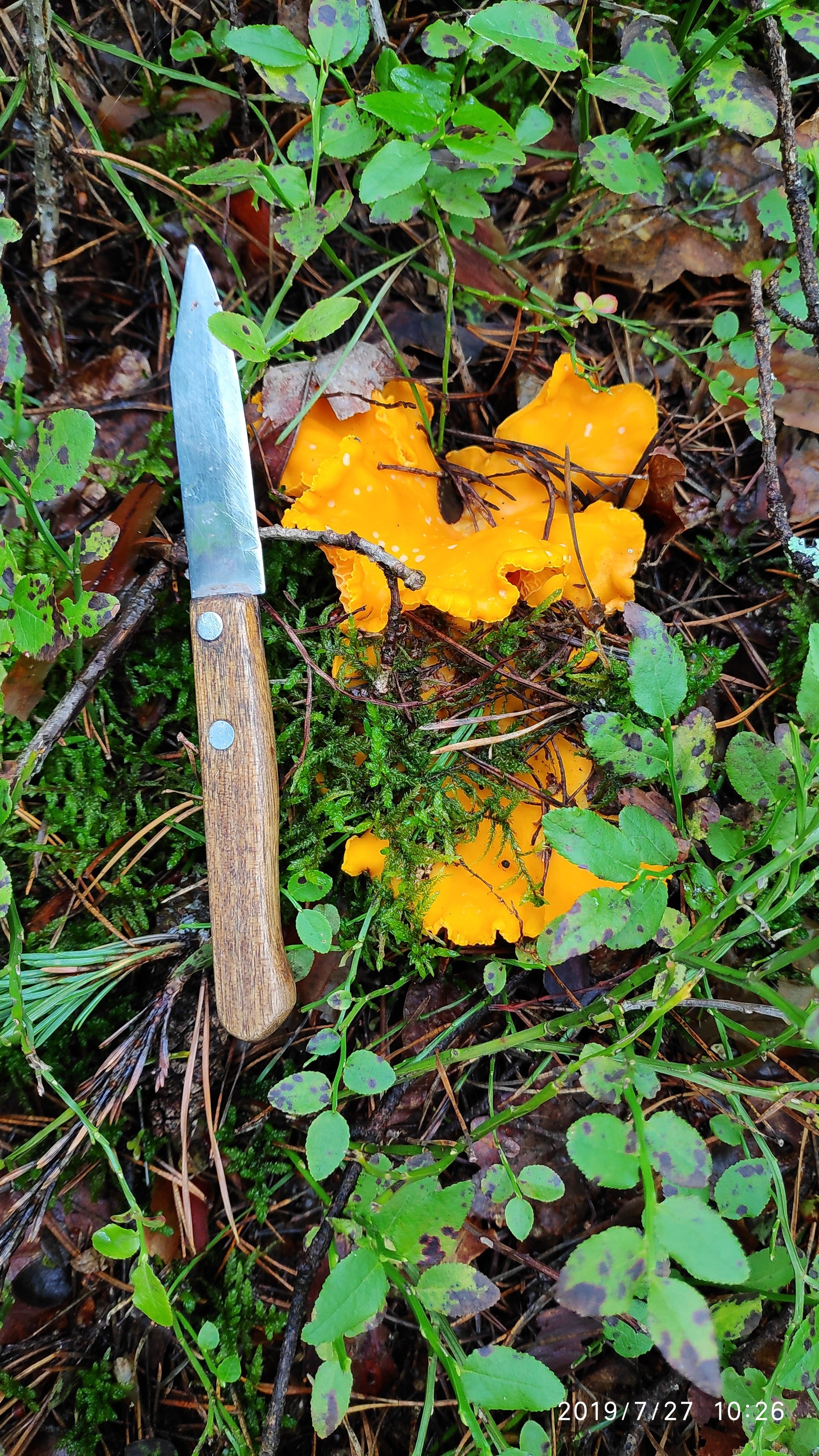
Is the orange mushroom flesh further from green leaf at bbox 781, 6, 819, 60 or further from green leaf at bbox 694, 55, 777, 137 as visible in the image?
green leaf at bbox 781, 6, 819, 60

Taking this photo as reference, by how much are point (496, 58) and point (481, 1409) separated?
3563mm

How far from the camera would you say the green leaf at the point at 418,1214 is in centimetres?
153

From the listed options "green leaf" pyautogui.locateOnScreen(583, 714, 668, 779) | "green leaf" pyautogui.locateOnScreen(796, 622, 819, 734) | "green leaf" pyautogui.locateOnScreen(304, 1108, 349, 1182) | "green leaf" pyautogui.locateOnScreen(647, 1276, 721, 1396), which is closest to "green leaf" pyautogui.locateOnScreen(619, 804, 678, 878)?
"green leaf" pyautogui.locateOnScreen(583, 714, 668, 779)

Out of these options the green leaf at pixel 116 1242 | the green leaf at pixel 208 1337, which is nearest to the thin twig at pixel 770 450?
the green leaf at pixel 116 1242

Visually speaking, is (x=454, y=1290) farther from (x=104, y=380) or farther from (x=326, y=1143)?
(x=104, y=380)

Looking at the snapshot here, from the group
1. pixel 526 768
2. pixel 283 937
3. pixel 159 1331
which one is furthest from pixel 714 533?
pixel 159 1331

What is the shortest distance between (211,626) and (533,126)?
1.61 meters

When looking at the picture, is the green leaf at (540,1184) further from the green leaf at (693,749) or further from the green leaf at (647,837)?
the green leaf at (693,749)

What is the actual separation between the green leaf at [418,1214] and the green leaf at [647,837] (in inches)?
28.2

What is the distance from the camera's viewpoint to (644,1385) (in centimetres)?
223

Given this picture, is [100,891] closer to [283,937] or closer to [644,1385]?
[283,937]

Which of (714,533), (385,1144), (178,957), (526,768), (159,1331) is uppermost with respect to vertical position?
(714,533)

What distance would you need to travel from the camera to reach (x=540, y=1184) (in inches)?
69.2

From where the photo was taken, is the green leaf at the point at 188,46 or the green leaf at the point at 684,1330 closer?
the green leaf at the point at 684,1330
